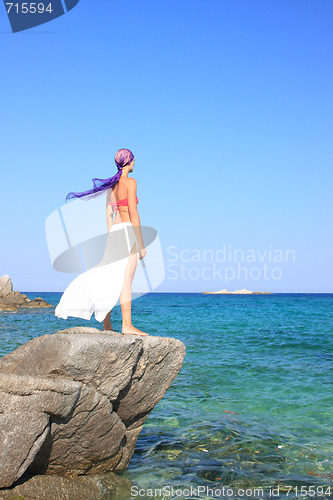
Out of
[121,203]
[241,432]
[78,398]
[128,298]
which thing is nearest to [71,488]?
[78,398]

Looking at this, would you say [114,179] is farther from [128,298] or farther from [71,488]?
[71,488]

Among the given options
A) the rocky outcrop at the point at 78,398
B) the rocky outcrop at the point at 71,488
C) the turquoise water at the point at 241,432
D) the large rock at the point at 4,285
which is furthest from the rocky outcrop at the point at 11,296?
the rocky outcrop at the point at 71,488

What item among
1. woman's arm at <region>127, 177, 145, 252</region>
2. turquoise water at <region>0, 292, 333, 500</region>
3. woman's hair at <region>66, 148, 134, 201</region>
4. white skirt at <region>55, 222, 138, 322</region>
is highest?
woman's hair at <region>66, 148, 134, 201</region>

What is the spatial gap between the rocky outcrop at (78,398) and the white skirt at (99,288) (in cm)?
38

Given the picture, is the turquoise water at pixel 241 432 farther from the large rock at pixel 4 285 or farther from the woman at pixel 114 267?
the large rock at pixel 4 285

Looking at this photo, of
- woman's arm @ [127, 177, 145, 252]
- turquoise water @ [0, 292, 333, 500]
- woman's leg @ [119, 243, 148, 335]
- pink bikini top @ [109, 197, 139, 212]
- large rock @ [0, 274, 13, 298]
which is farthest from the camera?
large rock @ [0, 274, 13, 298]

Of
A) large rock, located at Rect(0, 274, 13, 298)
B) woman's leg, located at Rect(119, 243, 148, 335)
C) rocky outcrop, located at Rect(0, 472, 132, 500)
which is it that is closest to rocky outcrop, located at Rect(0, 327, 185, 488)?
rocky outcrop, located at Rect(0, 472, 132, 500)

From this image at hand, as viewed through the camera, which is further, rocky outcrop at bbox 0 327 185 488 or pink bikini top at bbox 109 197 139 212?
pink bikini top at bbox 109 197 139 212

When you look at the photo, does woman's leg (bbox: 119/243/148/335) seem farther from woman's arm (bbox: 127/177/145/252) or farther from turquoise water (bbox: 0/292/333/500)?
turquoise water (bbox: 0/292/333/500)

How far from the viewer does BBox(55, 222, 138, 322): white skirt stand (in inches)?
210

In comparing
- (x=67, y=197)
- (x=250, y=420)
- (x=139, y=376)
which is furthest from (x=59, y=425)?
(x=250, y=420)

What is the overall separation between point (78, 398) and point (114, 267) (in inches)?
73.4

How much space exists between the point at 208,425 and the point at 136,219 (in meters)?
3.87

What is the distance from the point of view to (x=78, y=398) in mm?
4090
